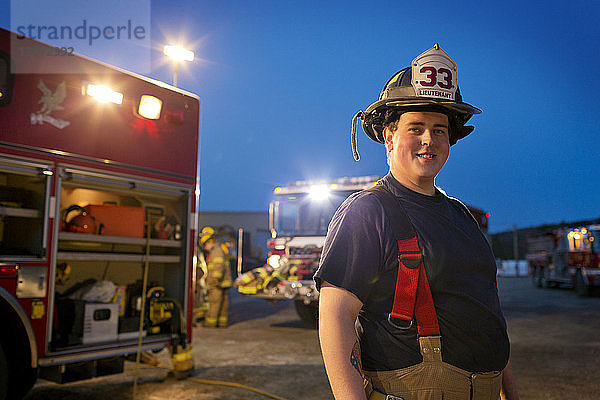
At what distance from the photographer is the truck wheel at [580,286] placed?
1542 centimetres

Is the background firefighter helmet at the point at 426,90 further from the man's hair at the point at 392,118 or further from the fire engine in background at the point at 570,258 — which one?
the fire engine in background at the point at 570,258

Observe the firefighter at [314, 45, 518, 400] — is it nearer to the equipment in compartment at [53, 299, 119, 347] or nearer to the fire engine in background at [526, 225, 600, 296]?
the equipment in compartment at [53, 299, 119, 347]

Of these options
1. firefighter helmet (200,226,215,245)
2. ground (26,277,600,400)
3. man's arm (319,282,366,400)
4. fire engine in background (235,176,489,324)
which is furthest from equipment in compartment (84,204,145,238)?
firefighter helmet (200,226,215,245)

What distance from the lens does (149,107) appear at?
507 centimetres

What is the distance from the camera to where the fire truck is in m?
3.96

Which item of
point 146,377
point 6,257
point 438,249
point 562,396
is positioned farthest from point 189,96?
point 562,396

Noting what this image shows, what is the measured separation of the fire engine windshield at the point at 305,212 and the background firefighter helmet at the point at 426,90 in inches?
312

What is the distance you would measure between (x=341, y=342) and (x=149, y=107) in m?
4.26

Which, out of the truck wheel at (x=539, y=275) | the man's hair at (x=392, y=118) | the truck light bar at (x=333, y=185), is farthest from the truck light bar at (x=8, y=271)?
the truck wheel at (x=539, y=275)

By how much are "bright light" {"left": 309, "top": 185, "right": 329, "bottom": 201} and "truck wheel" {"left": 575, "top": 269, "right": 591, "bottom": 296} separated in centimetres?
1036

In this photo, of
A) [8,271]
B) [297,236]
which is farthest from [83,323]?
[297,236]

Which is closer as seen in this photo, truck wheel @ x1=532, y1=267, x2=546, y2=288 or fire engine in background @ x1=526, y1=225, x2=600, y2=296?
fire engine in background @ x1=526, y1=225, x2=600, y2=296

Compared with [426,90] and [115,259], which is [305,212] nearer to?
[115,259]

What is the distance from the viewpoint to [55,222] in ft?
13.7
